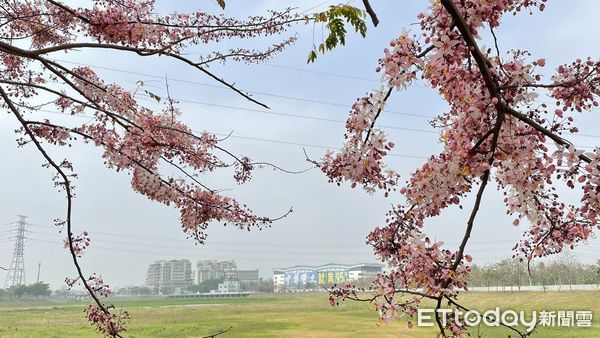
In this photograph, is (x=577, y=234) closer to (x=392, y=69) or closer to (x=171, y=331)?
(x=392, y=69)

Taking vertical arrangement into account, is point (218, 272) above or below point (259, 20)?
below

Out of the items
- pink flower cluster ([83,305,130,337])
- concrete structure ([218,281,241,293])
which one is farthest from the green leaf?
concrete structure ([218,281,241,293])

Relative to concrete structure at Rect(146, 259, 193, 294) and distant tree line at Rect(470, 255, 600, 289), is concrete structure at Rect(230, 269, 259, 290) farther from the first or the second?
distant tree line at Rect(470, 255, 600, 289)

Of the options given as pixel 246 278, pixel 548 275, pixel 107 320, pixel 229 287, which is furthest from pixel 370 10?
pixel 246 278

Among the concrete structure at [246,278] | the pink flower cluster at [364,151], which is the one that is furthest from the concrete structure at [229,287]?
the pink flower cluster at [364,151]

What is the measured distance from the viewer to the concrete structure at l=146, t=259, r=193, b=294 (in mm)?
14922

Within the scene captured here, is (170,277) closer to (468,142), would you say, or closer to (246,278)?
(246,278)

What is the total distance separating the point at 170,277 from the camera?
16.0 meters

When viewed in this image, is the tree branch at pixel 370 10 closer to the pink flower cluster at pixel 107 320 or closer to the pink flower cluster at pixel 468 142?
the pink flower cluster at pixel 468 142

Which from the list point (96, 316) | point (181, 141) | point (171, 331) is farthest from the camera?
point (171, 331)

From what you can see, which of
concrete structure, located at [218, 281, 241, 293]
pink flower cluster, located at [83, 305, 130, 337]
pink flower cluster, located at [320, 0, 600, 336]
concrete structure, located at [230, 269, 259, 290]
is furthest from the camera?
concrete structure, located at [218, 281, 241, 293]

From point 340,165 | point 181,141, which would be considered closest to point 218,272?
point 181,141

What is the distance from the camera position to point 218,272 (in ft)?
53.3

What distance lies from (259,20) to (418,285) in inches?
47.9
